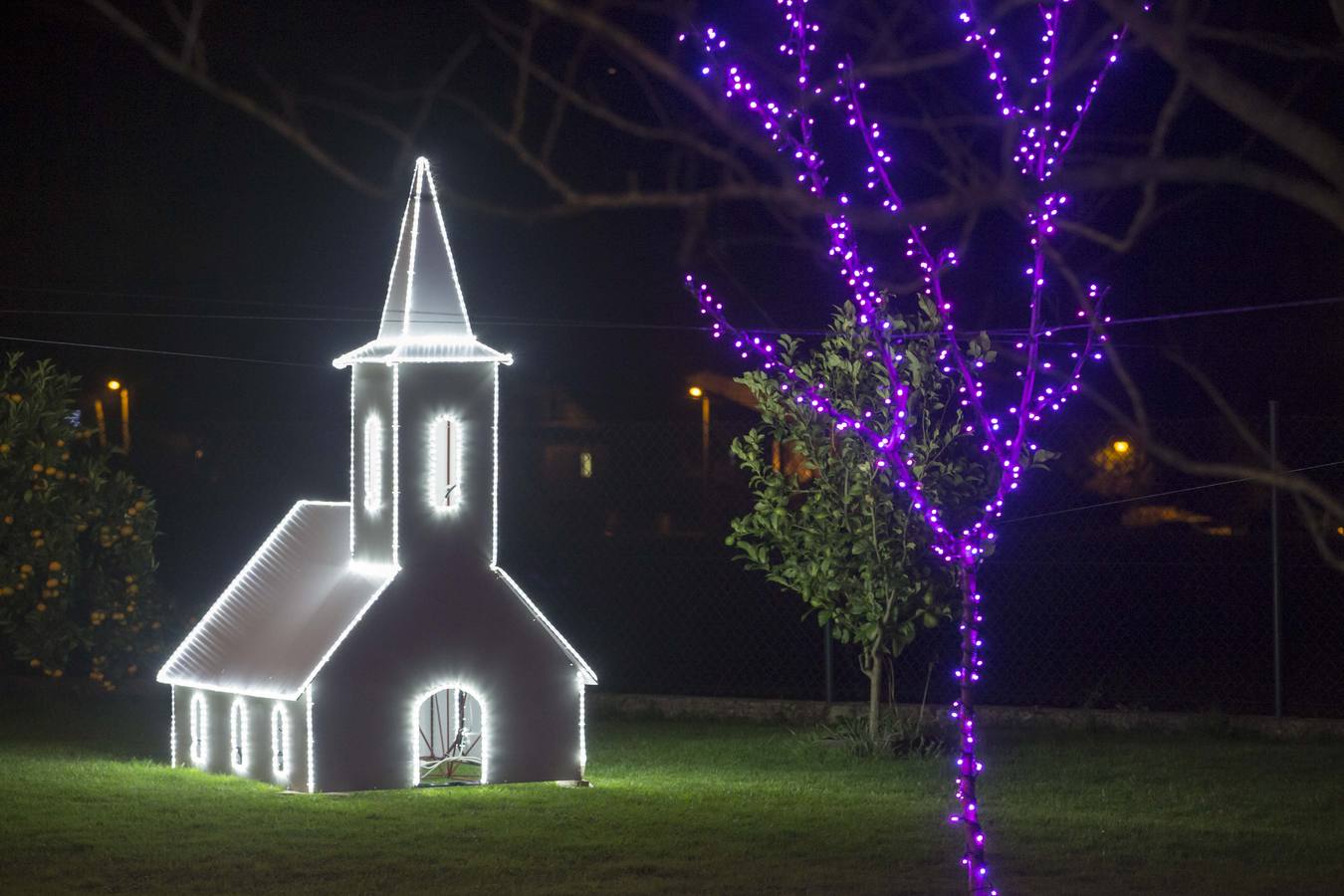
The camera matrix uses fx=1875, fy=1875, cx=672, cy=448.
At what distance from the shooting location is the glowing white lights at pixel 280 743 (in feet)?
37.6

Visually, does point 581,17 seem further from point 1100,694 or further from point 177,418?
point 177,418

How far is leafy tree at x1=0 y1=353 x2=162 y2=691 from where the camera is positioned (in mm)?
14508

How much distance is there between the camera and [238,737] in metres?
12.1

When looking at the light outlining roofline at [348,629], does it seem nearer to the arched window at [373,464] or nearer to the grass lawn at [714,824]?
the arched window at [373,464]

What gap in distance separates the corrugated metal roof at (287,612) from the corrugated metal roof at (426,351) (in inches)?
52.4

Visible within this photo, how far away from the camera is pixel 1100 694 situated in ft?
50.9

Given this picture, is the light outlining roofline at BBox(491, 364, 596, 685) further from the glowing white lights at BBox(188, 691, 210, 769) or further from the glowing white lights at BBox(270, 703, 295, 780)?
the glowing white lights at BBox(188, 691, 210, 769)

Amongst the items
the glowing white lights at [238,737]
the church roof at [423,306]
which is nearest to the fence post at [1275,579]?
the church roof at [423,306]

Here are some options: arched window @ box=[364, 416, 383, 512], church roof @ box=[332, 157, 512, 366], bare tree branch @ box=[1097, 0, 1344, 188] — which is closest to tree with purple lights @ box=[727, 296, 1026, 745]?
church roof @ box=[332, 157, 512, 366]

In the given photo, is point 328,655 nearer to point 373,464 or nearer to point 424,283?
point 373,464

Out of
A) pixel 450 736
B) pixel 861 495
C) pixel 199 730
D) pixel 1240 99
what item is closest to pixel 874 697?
pixel 861 495

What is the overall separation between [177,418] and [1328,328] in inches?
680

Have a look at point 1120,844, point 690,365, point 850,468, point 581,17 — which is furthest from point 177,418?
point 581,17

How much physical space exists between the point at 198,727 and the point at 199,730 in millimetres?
26
